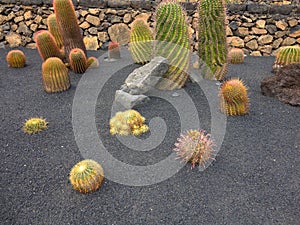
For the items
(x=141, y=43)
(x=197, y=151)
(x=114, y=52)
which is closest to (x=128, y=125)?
(x=197, y=151)

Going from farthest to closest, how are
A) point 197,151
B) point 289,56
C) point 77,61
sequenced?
point 77,61
point 289,56
point 197,151

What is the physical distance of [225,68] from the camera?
4734 mm

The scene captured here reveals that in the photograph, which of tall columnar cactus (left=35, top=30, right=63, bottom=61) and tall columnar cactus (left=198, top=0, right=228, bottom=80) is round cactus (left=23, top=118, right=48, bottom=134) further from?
tall columnar cactus (left=198, top=0, right=228, bottom=80)

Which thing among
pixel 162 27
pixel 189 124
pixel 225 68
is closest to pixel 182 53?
pixel 162 27

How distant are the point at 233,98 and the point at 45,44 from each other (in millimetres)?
3732

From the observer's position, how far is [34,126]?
3.48m

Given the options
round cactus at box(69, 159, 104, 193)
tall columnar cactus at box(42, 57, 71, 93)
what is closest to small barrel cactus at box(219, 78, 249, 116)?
round cactus at box(69, 159, 104, 193)

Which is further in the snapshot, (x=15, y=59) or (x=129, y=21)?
(x=129, y=21)

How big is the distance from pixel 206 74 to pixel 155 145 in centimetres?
214

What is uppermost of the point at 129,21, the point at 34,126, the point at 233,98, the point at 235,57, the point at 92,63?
the point at 233,98

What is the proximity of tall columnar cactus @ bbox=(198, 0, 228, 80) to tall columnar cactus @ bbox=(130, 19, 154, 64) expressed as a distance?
132 centimetres

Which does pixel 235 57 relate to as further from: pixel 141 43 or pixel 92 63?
pixel 92 63

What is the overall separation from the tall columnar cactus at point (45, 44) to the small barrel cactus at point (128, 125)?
110 inches

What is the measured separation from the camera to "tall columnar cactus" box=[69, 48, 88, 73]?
521cm
